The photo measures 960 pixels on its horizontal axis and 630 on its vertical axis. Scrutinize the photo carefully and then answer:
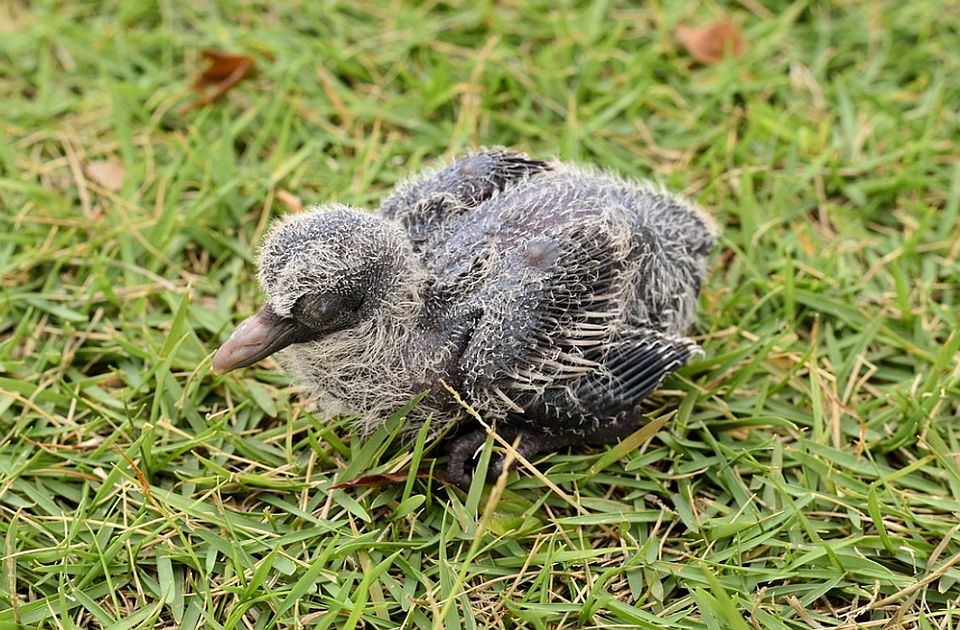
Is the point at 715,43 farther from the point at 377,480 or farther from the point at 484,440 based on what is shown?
the point at 377,480

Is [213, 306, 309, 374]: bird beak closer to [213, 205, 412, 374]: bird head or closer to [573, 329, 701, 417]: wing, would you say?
[213, 205, 412, 374]: bird head

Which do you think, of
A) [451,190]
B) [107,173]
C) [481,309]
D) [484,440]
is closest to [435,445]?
[484,440]

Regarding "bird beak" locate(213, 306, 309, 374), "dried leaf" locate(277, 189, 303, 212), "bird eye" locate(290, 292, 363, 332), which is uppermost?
"bird eye" locate(290, 292, 363, 332)

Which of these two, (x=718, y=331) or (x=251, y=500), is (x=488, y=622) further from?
(x=718, y=331)

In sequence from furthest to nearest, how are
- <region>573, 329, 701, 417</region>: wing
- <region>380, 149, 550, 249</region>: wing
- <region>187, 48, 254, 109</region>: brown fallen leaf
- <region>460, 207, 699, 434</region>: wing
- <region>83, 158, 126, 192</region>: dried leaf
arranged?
<region>187, 48, 254, 109</region>: brown fallen leaf
<region>83, 158, 126, 192</region>: dried leaf
<region>380, 149, 550, 249</region>: wing
<region>573, 329, 701, 417</region>: wing
<region>460, 207, 699, 434</region>: wing

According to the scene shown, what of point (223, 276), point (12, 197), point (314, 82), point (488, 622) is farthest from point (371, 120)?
point (488, 622)

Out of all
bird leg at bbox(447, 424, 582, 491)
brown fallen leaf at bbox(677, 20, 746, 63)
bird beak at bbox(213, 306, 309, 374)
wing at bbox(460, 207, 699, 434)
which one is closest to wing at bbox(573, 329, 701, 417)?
wing at bbox(460, 207, 699, 434)

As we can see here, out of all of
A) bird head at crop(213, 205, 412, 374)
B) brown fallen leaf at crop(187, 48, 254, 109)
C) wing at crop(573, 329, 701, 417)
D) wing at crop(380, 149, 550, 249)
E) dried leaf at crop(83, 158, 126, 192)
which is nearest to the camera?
bird head at crop(213, 205, 412, 374)
